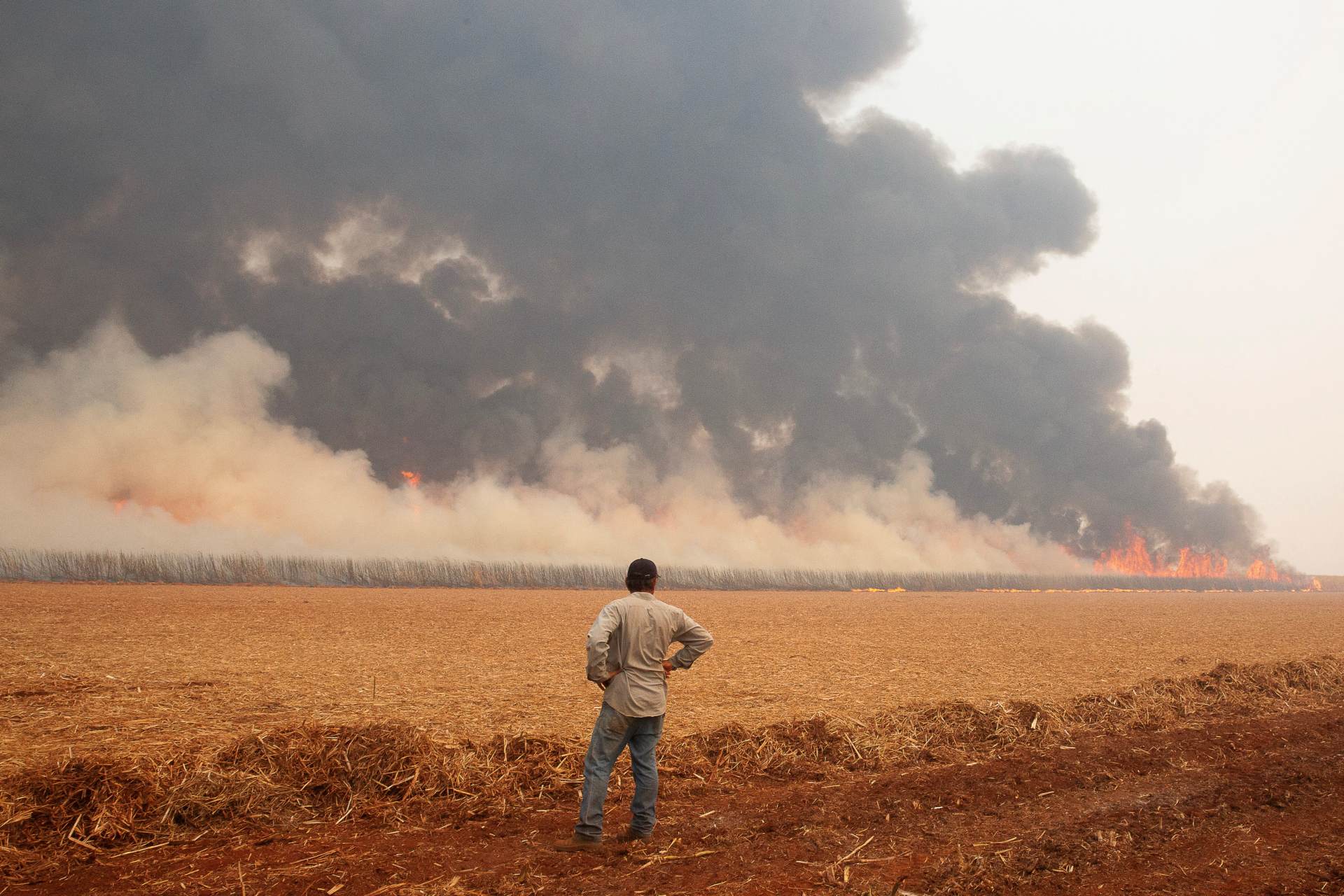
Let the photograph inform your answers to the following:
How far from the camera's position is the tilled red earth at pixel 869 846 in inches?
271

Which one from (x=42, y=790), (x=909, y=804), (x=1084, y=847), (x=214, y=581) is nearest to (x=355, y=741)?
(x=42, y=790)

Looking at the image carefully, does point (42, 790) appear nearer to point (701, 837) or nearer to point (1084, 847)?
point (701, 837)

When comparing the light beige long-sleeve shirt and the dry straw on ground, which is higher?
the light beige long-sleeve shirt

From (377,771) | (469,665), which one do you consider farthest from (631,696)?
(469,665)

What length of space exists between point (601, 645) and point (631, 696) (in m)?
0.57

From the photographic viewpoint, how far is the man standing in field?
779 cm

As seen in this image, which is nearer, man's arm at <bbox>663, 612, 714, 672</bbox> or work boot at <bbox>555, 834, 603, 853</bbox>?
work boot at <bbox>555, 834, 603, 853</bbox>

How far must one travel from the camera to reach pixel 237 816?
865 centimetres

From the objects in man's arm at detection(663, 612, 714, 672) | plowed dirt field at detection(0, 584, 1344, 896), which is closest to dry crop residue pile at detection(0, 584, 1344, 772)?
plowed dirt field at detection(0, 584, 1344, 896)

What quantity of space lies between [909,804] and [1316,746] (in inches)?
295

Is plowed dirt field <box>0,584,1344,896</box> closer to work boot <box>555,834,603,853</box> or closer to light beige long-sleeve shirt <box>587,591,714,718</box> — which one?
work boot <box>555,834,603,853</box>

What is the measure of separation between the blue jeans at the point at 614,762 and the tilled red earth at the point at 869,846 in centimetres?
28

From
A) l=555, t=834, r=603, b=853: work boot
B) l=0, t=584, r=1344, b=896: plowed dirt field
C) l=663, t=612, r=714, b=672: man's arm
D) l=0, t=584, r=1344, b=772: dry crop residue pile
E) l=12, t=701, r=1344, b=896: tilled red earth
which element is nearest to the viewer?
l=12, t=701, r=1344, b=896: tilled red earth

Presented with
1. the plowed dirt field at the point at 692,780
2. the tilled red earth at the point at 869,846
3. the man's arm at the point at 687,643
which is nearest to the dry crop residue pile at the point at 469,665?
the plowed dirt field at the point at 692,780
